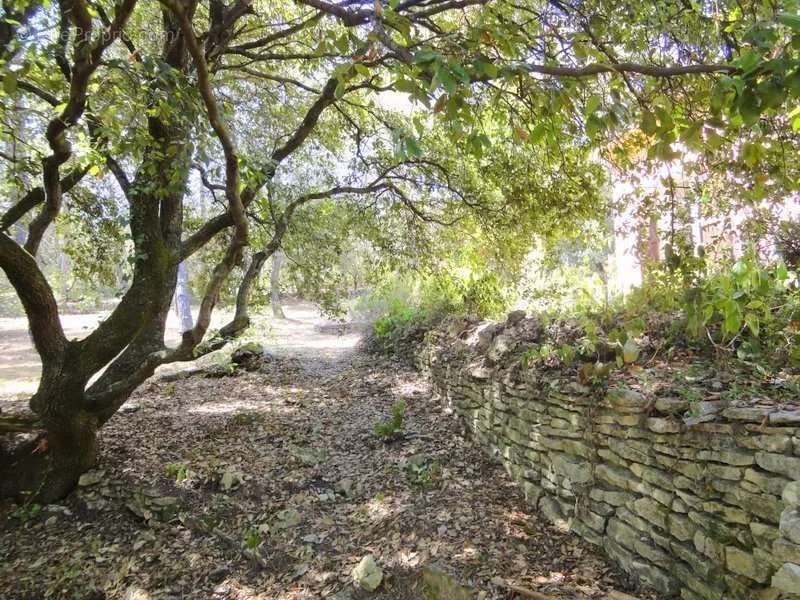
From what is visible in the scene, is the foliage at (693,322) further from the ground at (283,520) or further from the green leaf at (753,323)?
the ground at (283,520)

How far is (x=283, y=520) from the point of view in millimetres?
4082

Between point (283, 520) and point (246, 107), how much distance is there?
562 cm

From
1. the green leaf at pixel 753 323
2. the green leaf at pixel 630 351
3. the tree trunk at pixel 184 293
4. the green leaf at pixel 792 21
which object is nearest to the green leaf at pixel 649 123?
the green leaf at pixel 792 21

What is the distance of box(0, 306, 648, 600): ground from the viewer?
330 centimetres

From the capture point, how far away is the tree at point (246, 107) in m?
1.92

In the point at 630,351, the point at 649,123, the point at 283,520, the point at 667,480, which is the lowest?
the point at 283,520

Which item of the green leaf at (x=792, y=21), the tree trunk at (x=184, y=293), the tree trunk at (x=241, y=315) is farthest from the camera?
the tree trunk at (x=184, y=293)

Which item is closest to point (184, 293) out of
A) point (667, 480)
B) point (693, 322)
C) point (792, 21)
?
point (667, 480)

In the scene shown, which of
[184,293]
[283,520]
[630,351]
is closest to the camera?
[630,351]

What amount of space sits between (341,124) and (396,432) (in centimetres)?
→ 451

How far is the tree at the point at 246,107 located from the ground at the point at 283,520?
0.62m

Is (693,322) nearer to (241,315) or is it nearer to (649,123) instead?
(649,123)

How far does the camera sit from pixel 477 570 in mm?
3225

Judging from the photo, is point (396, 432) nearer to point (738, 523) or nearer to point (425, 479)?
point (425, 479)
